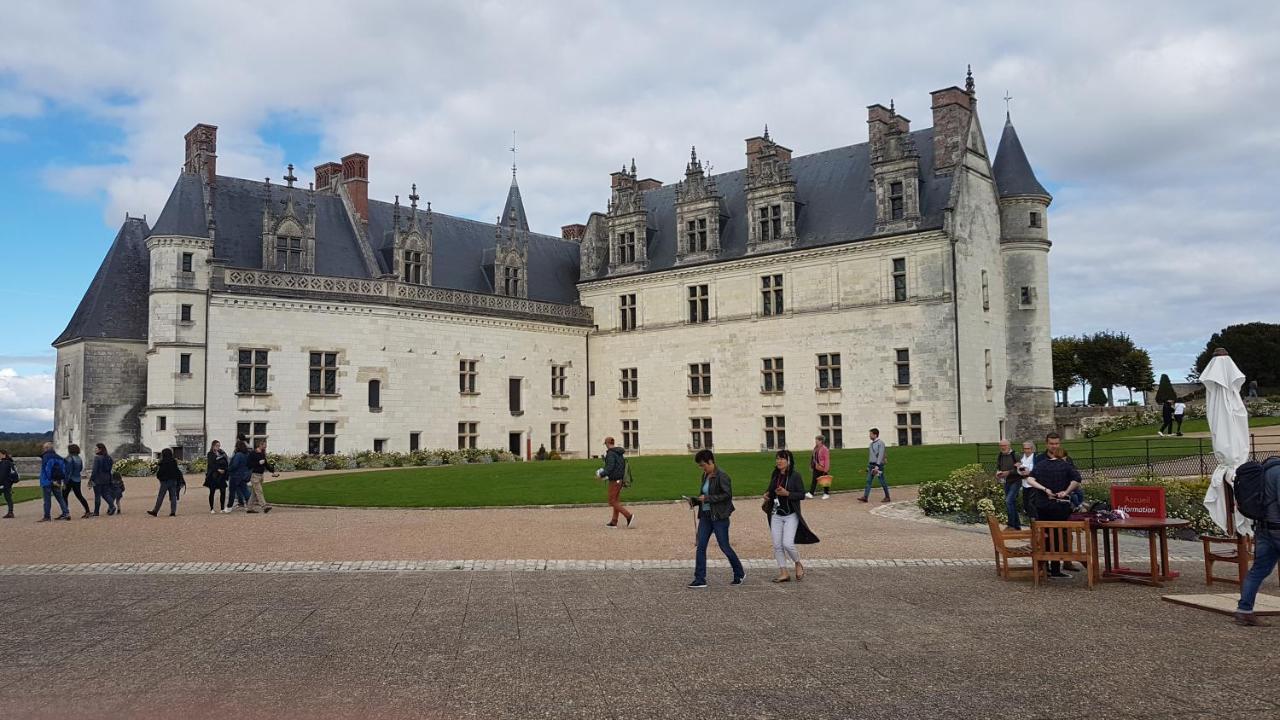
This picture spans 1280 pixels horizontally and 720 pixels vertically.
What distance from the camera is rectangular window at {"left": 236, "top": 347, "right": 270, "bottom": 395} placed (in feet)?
126

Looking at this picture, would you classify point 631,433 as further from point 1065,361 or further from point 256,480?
point 1065,361

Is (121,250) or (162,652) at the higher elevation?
(121,250)

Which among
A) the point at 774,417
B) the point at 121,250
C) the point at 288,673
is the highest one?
the point at 121,250

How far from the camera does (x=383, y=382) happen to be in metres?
41.5

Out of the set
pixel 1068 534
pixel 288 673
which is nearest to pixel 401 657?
pixel 288 673

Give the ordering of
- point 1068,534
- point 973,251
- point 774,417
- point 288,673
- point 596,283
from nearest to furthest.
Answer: point 288,673
point 1068,534
point 973,251
point 774,417
point 596,283

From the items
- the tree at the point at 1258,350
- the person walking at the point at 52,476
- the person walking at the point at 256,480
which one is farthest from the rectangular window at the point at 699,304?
the tree at the point at 1258,350

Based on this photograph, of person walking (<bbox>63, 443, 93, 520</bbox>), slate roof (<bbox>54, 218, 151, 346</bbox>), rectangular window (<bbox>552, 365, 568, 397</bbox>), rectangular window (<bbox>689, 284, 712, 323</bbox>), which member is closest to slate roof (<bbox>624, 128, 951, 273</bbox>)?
rectangular window (<bbox>689, 284, 712, 323</bbox>)

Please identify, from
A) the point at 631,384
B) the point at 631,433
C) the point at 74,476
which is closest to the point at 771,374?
the point at 631,384

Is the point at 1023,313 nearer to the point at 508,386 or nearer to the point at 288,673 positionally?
the point at 508,386

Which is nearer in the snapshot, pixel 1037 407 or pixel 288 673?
pixel 288 673

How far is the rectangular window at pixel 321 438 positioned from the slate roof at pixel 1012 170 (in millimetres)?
29578

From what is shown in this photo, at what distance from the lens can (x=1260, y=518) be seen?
9602 millimetres

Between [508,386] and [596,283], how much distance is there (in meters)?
7.49
